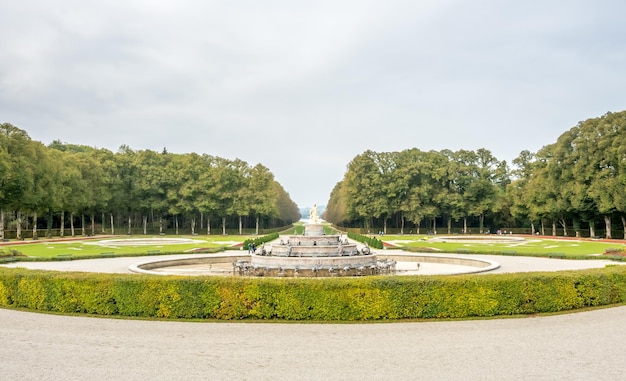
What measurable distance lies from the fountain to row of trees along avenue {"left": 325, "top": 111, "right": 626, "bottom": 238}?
51352 mm

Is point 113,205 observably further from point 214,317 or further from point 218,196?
point 214,317

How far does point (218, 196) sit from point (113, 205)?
1920 centimetres

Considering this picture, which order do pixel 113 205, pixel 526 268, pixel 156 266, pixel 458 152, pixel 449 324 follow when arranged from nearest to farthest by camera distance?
pixel 449 324 < pixel 526 268 < pixel 156 266 < pixel 113 205 < pixel 458 152

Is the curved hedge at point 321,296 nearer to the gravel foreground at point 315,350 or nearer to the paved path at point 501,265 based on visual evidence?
the gravel foreground at point 315,350

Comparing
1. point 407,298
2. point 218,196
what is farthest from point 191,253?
point 218,196

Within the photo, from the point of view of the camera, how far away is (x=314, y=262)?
26.1m

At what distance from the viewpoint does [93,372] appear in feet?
31.8

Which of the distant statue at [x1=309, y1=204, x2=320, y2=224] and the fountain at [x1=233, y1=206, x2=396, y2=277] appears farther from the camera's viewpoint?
the distant statue at [x1=309, y1=204, x2=320, y2=224]

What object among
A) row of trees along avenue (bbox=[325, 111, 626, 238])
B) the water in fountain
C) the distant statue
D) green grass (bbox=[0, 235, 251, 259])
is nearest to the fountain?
the water in fountain

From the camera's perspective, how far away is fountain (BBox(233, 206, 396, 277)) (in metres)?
25.8

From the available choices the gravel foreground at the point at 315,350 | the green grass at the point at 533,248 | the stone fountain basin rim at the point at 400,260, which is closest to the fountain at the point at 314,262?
the stone fountain basin rim at the point at 400,260

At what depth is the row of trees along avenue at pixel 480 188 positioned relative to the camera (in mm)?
69938

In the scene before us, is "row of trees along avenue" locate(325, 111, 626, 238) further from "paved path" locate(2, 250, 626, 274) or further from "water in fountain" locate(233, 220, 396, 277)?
"water in fountain" locate(233, 220, 396, 277)

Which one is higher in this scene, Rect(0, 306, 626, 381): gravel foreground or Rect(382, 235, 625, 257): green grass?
Rect(0, 306, 626, 381): gravel foreground
